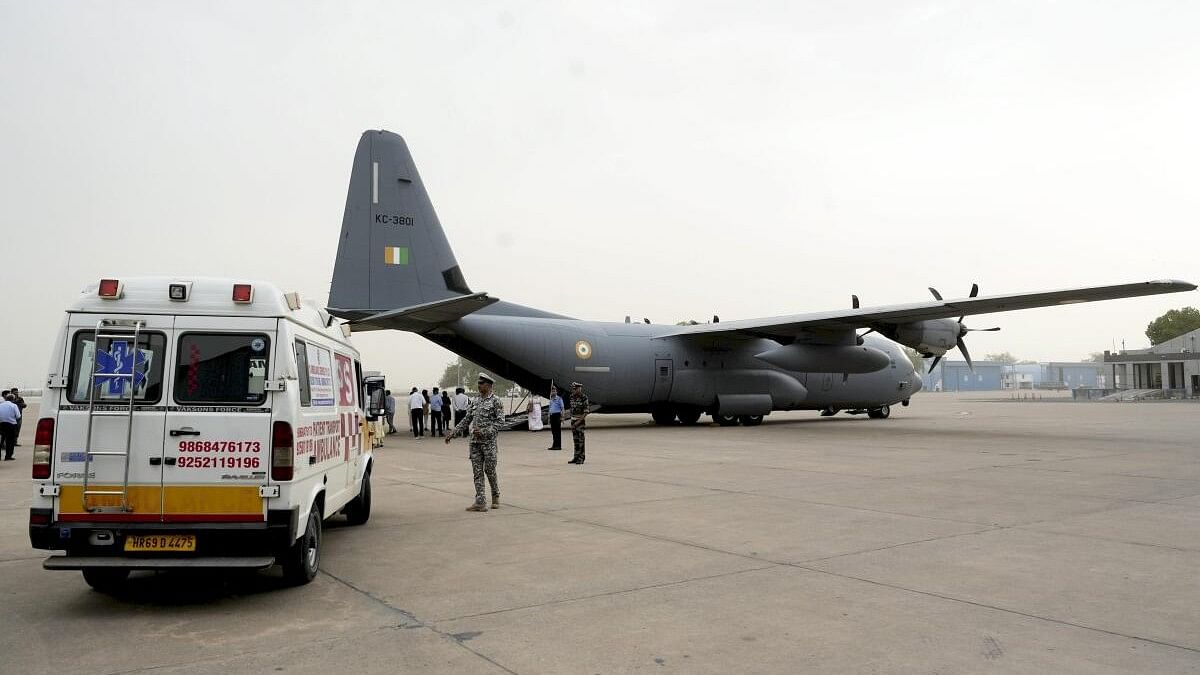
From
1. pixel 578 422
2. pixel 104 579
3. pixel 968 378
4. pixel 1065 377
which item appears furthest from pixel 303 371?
pixel 1065 377

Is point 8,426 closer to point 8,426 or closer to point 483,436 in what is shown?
point 8,426

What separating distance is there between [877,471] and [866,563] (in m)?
7.51

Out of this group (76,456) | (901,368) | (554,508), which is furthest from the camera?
(901,368)

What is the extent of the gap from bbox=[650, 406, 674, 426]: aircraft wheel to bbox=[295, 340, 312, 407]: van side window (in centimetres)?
2380

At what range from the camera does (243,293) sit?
20.8ft

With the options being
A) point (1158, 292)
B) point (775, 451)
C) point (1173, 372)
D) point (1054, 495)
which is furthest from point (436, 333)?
point (1173, 372)

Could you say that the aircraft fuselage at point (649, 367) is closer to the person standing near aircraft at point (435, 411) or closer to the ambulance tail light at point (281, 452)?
the person standing near aircraft at point (435, 411)

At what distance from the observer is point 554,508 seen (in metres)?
10.5

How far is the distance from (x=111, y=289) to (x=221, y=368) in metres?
1.02

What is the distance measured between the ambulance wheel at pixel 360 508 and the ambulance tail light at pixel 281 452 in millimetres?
3458

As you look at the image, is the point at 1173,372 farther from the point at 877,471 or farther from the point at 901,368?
the point at 877,471

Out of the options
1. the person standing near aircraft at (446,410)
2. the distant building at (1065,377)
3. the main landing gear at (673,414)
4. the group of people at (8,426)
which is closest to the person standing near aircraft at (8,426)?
the group of people at (8,426)

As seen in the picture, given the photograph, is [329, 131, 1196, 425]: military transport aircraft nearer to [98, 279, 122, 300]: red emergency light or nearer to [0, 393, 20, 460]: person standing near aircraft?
[0, 393, 20, 460]: person standing near aircraft

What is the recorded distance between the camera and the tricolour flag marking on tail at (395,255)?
22641 mm
